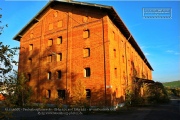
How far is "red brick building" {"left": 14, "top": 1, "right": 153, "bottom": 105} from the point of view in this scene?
21031mm

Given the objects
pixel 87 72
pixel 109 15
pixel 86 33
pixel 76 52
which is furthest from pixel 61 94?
pixel 109 15

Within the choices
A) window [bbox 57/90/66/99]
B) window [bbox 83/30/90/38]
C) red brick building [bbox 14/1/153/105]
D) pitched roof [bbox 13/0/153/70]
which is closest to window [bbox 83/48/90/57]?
red brick building [bbox 14/1/153/105]

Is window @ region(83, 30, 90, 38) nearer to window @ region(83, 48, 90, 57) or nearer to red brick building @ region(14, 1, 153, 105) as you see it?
red brick building @ region(14, 1, 153, 105)

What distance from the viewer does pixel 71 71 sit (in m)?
23.2

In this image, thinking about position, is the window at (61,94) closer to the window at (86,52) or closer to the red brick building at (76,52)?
the red brick building at (76,52)

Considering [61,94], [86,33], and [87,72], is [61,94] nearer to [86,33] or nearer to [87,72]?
[87,72]

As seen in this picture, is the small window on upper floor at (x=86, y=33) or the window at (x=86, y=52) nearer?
the window at (x=86, y=52)

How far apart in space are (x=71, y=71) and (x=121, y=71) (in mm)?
6988

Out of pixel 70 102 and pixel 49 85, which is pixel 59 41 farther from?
pixel 70 102

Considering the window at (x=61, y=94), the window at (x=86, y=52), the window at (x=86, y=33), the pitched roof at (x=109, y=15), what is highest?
the pitched roof at (x=109, y=15)

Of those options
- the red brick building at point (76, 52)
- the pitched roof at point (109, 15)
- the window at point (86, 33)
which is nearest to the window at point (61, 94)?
the red brick building at point (76, 52)

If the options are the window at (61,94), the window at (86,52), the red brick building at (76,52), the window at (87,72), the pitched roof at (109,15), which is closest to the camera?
the red brick building at (76,52)

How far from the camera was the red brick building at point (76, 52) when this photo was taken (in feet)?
69.0

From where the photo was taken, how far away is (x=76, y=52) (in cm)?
2331
